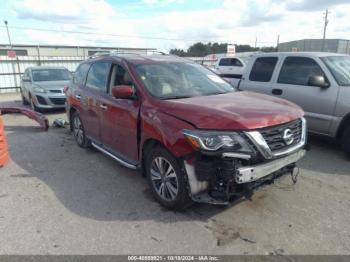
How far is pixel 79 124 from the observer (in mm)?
6199

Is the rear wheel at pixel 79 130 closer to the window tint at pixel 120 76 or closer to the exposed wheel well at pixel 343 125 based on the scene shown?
the window tint at pixel 120 76

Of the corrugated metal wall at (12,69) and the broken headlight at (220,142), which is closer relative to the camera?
the broken headlight at (220,142)

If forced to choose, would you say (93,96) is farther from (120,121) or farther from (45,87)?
(45,87)

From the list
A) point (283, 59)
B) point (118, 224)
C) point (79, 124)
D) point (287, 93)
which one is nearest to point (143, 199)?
point (118, 224)

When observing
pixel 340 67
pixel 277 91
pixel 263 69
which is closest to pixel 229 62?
pixel 263 69

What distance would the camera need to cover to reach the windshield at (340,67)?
5.47 m

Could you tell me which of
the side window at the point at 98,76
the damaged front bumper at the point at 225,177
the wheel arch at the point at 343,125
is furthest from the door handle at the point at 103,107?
the wheel arch at the point at 343,125

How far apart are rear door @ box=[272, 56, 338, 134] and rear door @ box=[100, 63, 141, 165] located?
344cm

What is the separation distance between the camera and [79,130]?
627 centimetres

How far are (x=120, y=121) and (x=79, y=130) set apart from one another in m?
2.23

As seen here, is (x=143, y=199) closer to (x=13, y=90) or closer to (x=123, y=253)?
(x=123, y=253)

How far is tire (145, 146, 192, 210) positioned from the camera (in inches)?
132

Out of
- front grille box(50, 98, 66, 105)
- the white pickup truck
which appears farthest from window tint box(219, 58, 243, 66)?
the white pickup truck

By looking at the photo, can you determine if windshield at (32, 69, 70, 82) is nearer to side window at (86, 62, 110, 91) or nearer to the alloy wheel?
side window at (86, 62, 110, 91)
